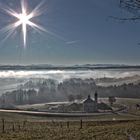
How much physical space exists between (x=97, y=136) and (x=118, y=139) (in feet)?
10.1

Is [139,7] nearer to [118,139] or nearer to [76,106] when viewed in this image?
[118,139]

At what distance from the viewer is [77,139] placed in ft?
76.9

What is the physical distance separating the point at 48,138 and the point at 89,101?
118 m

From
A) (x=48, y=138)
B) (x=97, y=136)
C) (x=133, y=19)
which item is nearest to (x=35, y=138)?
(x=48, y=138)

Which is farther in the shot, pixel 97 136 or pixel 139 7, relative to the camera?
pixel 97 136

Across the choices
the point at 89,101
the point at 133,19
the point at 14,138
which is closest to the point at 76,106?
the point at 89,101

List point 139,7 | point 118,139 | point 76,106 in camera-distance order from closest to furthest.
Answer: point 139,7 < point 118,139 < point 76,106

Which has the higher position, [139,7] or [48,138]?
[139,7]

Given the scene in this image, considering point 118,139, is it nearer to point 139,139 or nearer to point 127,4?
point 139,139

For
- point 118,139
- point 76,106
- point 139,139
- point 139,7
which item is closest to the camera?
point 139,7

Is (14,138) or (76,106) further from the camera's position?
(76,106)

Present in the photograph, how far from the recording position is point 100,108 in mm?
142625

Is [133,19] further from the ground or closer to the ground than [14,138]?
further from the ground

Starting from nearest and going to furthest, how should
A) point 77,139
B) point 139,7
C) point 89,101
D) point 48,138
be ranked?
1. point 139,7
2. point 77,139
3. point 48,138
4. point 89,101
